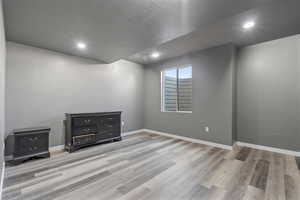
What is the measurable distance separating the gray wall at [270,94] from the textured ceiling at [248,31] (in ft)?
1.17

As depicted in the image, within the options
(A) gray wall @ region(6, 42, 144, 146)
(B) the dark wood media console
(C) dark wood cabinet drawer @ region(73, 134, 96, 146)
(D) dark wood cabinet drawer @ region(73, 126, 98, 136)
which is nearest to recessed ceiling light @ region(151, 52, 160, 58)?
(A) gray wall @ region(6, 42, 144, 146)

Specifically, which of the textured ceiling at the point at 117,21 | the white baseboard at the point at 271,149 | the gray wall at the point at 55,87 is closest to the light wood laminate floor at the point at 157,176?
the white baseboard at the point at 271,149

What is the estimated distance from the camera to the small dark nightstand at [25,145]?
2441 millimetres

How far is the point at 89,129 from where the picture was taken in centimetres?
334

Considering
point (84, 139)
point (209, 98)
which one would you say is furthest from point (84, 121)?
point (209, 98)

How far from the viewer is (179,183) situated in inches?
74.0

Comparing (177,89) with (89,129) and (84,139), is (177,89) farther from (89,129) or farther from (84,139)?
(84,139)

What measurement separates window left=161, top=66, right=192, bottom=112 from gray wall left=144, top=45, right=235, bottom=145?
231 millimetres

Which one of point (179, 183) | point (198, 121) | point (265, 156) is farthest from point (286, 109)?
point (179, 183)

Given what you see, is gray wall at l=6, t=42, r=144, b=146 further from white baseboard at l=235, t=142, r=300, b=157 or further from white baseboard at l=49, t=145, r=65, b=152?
white baseboard at l=235, t=142, r=300, b=157

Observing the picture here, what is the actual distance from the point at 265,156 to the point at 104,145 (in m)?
3.75

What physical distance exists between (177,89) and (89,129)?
2.97 metres

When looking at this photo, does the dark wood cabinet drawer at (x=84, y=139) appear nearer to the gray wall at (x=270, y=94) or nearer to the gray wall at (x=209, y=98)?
the gray wall at (x=209, y=98)

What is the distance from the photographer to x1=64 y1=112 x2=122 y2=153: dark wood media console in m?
3.09
